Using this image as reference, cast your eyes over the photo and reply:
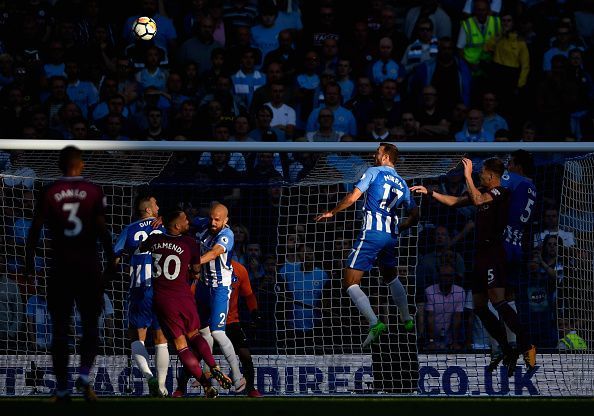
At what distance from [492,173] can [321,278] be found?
103 inches

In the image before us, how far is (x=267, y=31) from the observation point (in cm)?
1625

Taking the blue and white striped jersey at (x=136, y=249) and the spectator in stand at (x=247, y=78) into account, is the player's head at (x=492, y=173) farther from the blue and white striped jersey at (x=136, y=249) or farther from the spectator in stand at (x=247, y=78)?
the spectator in stand at (x=247, y=78)

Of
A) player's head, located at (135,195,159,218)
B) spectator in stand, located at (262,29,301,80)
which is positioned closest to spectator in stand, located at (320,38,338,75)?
spectator in stand, located at (262,29,301,80)

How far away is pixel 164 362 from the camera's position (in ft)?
38.2

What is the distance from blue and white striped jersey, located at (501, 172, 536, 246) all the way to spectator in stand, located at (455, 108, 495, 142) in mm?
3260

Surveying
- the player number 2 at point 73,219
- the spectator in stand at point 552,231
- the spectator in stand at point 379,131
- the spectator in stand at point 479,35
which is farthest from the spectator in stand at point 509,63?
the player number 2 at point 73,219

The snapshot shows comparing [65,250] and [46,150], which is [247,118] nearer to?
[46,150]

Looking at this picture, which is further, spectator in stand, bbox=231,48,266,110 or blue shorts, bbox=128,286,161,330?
spectator in stand, bbox=231,48,266,110

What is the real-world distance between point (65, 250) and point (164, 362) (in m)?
2.75

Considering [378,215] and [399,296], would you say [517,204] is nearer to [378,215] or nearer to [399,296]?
[378,215]

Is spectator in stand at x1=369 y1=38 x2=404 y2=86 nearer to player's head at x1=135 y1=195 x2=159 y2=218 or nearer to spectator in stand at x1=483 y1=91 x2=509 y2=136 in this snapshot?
spectator in stand at x1=483 y1=91 x2=509 y2=136

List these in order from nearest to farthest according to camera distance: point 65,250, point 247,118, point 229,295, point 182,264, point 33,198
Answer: point 65,250 < point 182,264 < point 229,295 < point 33,198 < point 247,118

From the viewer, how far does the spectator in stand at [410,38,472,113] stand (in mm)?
15336
